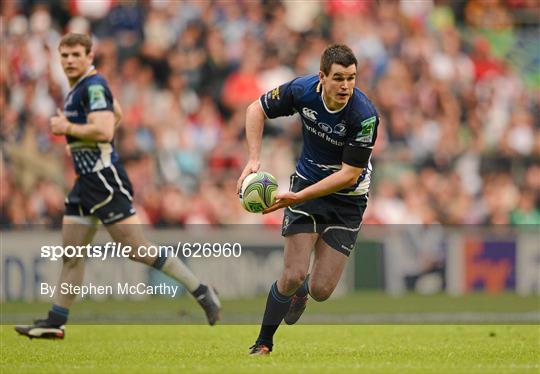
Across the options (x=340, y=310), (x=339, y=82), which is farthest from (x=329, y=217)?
(x=340, y=310)

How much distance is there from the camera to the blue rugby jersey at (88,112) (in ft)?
36.9

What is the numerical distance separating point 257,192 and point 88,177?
98.7 inches

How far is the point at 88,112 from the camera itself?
36.9ft

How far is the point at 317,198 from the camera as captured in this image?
10.1 m

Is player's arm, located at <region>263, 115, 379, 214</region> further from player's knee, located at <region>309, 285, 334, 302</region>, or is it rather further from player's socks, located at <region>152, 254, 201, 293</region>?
player's socks, located at <region>152, 254, 201, 293</region>

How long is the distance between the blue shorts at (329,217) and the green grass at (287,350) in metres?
0.95

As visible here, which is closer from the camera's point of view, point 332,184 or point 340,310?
point 332,184

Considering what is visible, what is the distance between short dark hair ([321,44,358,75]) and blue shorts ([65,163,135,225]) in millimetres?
2897

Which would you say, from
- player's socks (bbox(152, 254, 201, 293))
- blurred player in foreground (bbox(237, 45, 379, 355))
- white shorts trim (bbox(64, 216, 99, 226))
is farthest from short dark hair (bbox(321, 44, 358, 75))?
white shorts trim (bbox(64, 216, 99, 226))

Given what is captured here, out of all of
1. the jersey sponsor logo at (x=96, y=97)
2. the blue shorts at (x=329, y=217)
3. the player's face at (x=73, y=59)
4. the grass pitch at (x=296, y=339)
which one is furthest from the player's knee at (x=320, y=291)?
the player's face at (x=73, y=59)

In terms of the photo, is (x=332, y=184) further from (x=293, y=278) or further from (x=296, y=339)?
(x=296, y=339)

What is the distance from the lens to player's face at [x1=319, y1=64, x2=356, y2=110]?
30.5ft

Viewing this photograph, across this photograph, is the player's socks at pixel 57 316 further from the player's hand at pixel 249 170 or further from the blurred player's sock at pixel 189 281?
the player's hand at pixel 249 170

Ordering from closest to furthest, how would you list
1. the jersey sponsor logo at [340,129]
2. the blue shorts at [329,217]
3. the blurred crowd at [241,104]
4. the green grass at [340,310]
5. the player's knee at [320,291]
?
1. the jersey sponsor logo at [340,129]
2. the blue shorts at [329,217]
3. the player's knee at [320,291]
4. the green grass at [340,310]
5. the blurred crowd at [241,104]
